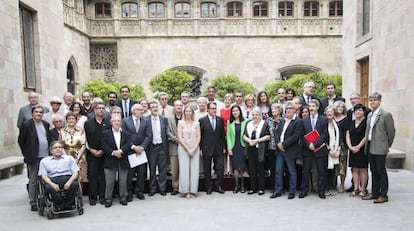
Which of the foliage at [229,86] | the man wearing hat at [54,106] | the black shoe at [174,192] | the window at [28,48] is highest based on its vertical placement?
the window at [28,48]

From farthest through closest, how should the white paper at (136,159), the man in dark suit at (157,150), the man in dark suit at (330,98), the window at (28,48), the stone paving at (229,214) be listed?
the window at (28,48) → the man in dark suit at (330,98) → the man in dark suit at (157,150) → the white paper at (136,159) → the stone paving at (229,214)

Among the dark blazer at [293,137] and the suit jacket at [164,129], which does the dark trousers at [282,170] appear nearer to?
the dark blazer at [293,137]

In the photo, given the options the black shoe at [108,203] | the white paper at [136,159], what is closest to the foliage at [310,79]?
the white paper at [136,159]

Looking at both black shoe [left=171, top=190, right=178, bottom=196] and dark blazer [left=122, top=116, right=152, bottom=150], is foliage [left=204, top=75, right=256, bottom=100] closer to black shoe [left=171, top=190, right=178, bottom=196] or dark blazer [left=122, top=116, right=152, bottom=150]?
black shoe [left=171, top=190, right=178, bottom=196]

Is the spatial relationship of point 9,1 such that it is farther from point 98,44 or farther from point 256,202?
point 98,44

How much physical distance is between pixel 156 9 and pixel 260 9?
735 cm

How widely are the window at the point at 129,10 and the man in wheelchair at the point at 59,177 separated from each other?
2012cm

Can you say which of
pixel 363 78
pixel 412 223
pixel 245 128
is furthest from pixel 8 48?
pixel 363 78

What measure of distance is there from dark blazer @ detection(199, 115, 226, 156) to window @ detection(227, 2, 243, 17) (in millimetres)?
19064

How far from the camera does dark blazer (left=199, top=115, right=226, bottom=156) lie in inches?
253

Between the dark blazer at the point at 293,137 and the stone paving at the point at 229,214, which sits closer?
the stone paving at the point at 229,214

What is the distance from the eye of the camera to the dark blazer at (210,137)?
21.1 ft

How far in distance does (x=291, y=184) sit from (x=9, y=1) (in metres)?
8.50

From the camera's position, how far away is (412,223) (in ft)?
15.7
